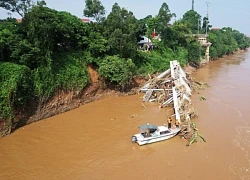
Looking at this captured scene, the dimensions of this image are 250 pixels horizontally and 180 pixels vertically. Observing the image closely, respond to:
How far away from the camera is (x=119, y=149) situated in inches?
569

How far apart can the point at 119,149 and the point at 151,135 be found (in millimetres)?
2047

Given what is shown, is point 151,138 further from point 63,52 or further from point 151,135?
point 63,52

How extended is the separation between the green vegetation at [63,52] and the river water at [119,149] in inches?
99.9

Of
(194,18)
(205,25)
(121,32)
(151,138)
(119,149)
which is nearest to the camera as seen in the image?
(119,149)

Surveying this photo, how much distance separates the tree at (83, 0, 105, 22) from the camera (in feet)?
91.0

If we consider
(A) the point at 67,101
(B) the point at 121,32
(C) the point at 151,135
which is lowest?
(C) the point at 151,135

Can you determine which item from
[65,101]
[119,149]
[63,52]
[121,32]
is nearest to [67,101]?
[65,101]

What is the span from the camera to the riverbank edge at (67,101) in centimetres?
1694

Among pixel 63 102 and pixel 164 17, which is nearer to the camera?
pixel 63 102

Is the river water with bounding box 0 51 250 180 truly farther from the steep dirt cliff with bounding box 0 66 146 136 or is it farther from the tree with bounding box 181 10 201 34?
the tree with bounding box 181 10 201 34

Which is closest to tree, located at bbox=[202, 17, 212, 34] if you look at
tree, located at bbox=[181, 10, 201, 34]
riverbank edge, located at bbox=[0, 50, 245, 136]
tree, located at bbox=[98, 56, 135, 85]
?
tree, located at bbox=[181, 10, 201, 34]

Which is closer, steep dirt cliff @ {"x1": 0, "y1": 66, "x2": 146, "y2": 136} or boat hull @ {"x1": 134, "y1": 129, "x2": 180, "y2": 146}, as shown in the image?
boat hull @ {"x1": 134, "y1": 129, "x2": 180, "y2": 146}

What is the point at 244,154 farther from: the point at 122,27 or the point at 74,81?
the point at 122,27

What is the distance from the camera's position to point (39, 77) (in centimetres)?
1845
